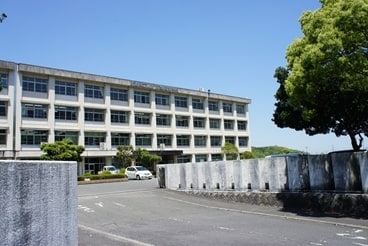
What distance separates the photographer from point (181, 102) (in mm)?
63000

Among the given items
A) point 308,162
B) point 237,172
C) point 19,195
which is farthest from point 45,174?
point 237,172

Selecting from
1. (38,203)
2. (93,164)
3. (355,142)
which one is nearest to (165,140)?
(93,164)

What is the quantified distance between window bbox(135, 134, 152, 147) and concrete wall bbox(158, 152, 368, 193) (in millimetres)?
33991

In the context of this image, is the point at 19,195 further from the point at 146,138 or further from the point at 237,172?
the point at 146,138

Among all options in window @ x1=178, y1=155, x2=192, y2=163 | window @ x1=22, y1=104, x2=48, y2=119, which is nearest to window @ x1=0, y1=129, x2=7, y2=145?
window @ x1=22, y1=104, x2=48, y2=119

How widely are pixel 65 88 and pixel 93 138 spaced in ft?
23.5

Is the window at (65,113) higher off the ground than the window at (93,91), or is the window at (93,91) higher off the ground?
the window at (93,91)

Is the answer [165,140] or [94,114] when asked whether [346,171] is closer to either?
[94,114]

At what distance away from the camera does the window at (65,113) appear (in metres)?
47.3

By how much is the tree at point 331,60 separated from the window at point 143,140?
41.5 metres

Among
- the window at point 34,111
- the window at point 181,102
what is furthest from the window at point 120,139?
the window at point 181,102

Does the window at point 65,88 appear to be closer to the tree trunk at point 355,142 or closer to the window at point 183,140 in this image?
the window at point 183,140

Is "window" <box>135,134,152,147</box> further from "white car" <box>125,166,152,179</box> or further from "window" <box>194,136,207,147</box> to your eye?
"white car" <box>125,166,152,179</box>

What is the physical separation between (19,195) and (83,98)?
156 feet
